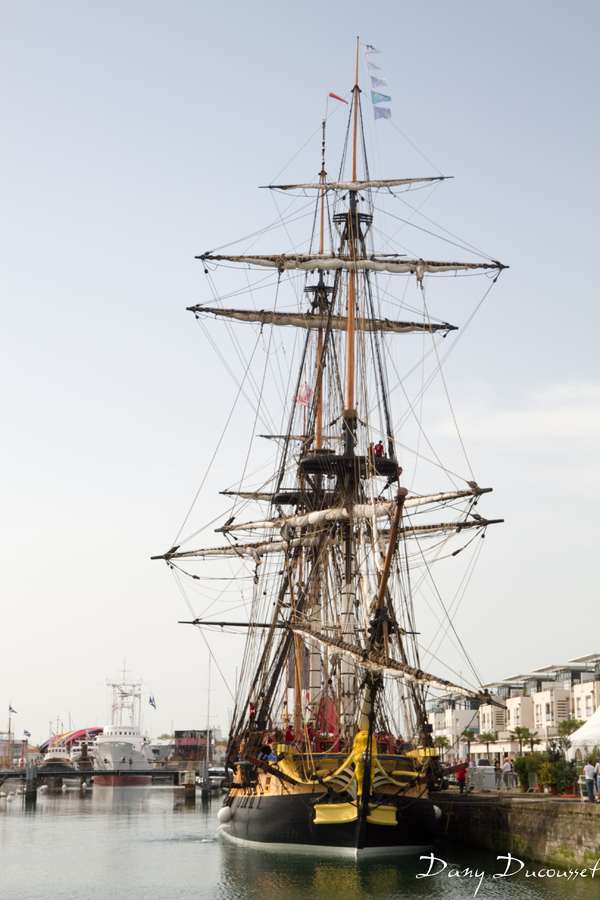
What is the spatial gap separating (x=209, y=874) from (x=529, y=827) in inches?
413

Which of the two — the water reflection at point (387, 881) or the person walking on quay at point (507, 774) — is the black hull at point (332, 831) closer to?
the water reflection at point (387, 881)

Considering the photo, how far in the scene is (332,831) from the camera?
30.0 metres

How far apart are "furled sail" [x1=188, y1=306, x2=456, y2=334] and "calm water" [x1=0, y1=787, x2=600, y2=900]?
2293 centimetres

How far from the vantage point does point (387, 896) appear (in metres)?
25.3

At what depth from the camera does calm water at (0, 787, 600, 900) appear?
2581 cm

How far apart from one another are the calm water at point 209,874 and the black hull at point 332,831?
46 centimetres

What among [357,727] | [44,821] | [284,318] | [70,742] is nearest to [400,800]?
[357,727]

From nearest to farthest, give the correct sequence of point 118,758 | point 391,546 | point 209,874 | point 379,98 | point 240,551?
point 391,546, point 209,874, point 379,98, point 240,551, point 118,758

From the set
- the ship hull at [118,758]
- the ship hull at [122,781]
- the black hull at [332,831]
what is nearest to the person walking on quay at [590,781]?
the black hull at [332,831]

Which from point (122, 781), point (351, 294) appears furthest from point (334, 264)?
point (122, 781)

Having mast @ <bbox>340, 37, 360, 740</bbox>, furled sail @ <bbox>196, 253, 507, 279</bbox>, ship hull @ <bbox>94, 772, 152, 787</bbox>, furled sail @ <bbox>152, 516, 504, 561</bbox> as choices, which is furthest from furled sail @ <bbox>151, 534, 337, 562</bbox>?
ship hull @ <bbox>94, 772, 152, 787</bbox>

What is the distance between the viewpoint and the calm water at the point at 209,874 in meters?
25.8

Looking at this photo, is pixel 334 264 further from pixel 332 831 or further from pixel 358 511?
pixel 332 831

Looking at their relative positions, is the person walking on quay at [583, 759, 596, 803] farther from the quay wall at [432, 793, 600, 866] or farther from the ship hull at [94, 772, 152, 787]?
the ship hull at [94, 772, 152, 787]
